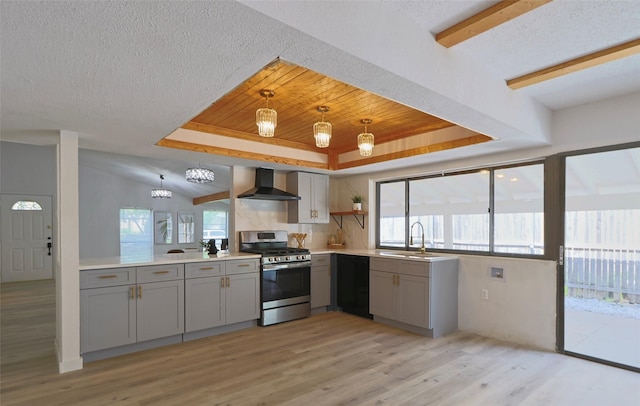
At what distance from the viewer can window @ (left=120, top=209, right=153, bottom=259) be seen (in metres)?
9.63

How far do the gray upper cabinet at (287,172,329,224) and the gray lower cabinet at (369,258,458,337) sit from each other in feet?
4.25

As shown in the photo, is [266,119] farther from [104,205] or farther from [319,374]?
[104,205]

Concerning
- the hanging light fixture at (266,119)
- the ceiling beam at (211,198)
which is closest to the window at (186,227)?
the ceiling beam at (211,198)

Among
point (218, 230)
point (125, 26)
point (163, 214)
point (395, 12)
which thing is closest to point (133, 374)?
point (125, 26)

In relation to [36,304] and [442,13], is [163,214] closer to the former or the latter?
[36,304]

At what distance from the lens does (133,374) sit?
2977mm

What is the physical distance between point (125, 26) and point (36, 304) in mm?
6088

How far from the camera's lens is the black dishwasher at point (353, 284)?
4.72m

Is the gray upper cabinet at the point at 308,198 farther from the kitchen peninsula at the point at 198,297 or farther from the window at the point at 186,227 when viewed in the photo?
the window at the point at 186,227

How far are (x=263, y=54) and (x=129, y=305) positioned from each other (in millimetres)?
3011

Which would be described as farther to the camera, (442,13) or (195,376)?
(195,376)

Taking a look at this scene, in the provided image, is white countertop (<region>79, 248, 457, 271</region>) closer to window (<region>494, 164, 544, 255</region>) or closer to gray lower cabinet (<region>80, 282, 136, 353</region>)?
gray lower cabinet (<region>80, 282, 136, 353</region>)

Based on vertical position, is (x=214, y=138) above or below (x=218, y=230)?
above

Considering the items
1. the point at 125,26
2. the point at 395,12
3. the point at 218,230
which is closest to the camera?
the point at 125,26
